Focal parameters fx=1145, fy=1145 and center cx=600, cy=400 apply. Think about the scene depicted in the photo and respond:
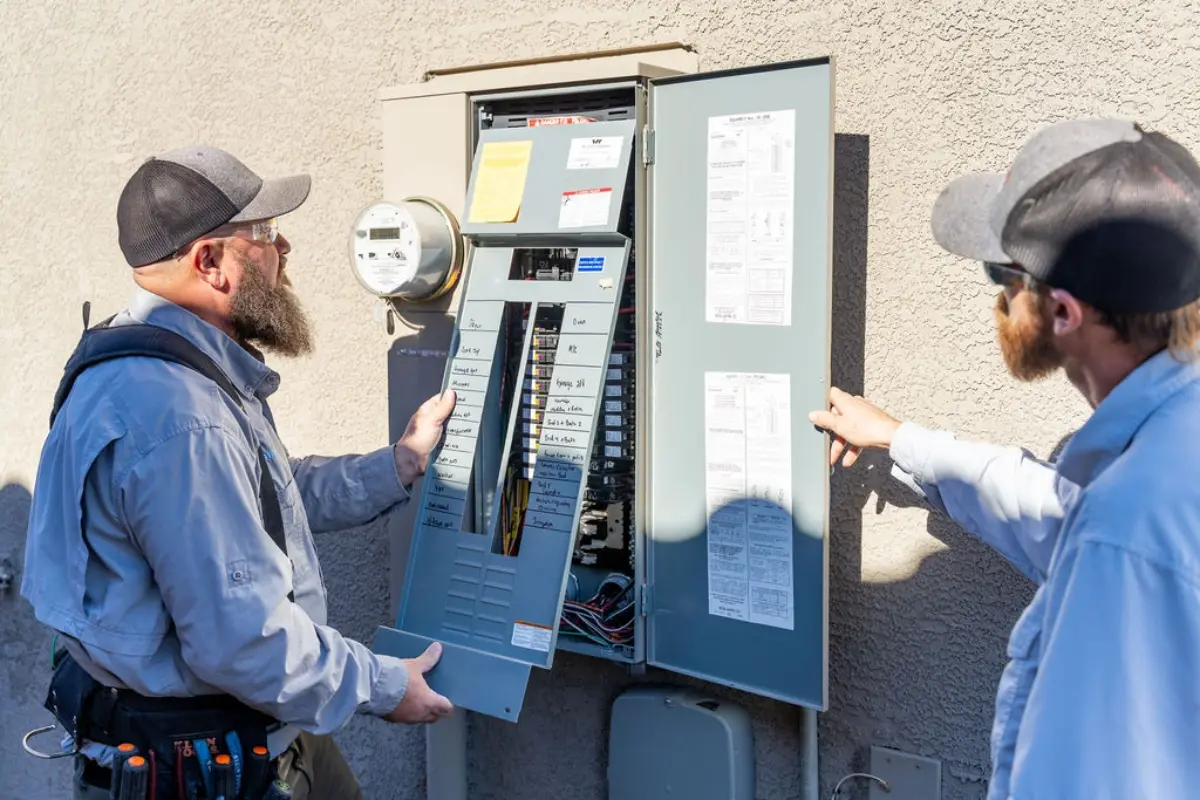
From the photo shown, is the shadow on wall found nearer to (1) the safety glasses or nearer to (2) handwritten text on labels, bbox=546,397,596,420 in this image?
(1) the safety glasses

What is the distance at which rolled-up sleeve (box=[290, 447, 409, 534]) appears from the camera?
Result: 2.78 metres

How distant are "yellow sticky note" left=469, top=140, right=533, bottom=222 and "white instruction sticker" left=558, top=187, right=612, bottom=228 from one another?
0.13 metres

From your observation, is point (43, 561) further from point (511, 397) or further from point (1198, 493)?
point (1198, 493)

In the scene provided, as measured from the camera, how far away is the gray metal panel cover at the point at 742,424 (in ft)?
7.97

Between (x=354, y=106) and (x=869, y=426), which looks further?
(x=354, y=106)

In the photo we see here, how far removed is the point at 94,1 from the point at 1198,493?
3.92 metres

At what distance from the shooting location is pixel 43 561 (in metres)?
2.19

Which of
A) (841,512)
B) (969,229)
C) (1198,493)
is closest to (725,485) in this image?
(841,512)

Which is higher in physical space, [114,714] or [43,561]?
[43,561]

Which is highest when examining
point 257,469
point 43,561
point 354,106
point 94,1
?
point 94,1

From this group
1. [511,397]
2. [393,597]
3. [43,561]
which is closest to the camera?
[43,561]

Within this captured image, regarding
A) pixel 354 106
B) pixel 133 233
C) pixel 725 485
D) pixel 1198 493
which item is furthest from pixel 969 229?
pixel 354 106

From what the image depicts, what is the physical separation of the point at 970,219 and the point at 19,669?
4270 mm

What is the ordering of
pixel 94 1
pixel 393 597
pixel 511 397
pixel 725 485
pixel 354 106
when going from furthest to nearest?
pixel 94 1, pixel 354 106, pixel 393 597, pixel 511 397, pixel 725 485
